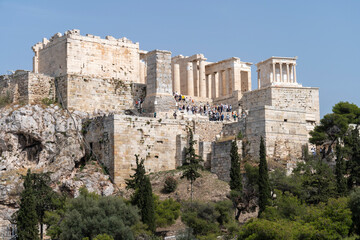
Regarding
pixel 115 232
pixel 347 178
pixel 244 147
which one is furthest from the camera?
pixel 244 147

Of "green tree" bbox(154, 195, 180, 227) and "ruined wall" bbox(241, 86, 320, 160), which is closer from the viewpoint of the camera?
"green tree" bbox(154, 195, 180, 227)

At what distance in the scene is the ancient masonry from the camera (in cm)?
5384

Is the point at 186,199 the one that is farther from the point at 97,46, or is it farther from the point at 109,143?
the point at 97,46

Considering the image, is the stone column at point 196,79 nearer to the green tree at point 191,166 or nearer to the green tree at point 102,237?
the green tree at point 191,166

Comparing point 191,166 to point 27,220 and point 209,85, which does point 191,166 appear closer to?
point 27,220

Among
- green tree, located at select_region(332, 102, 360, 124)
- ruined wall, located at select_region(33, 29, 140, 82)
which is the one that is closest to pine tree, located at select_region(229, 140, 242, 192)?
ruined wall, located at select_region(33, 29, 140, 82)

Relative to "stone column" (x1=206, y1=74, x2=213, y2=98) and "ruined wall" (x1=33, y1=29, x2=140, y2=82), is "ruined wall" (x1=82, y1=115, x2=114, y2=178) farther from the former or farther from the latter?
"stone column" (x1=206, y1=74, x2=213, y2=98)

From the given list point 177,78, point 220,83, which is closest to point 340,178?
point 220,83

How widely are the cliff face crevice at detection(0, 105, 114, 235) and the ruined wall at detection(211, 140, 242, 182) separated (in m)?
6.83

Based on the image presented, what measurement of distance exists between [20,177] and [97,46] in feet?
36.4

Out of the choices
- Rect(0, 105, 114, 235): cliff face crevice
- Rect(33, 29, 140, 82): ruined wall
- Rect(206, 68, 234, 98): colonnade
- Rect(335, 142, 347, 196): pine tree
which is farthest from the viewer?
Rect(206, 68, 234, 98): colonnade

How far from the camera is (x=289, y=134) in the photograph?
53938 mm

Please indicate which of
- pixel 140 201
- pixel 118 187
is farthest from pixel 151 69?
pixel 140 201

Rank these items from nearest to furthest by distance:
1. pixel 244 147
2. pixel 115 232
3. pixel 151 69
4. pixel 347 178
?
pixel 115 232
pixel 347 178
pixel 244 147
pixel 151 69
